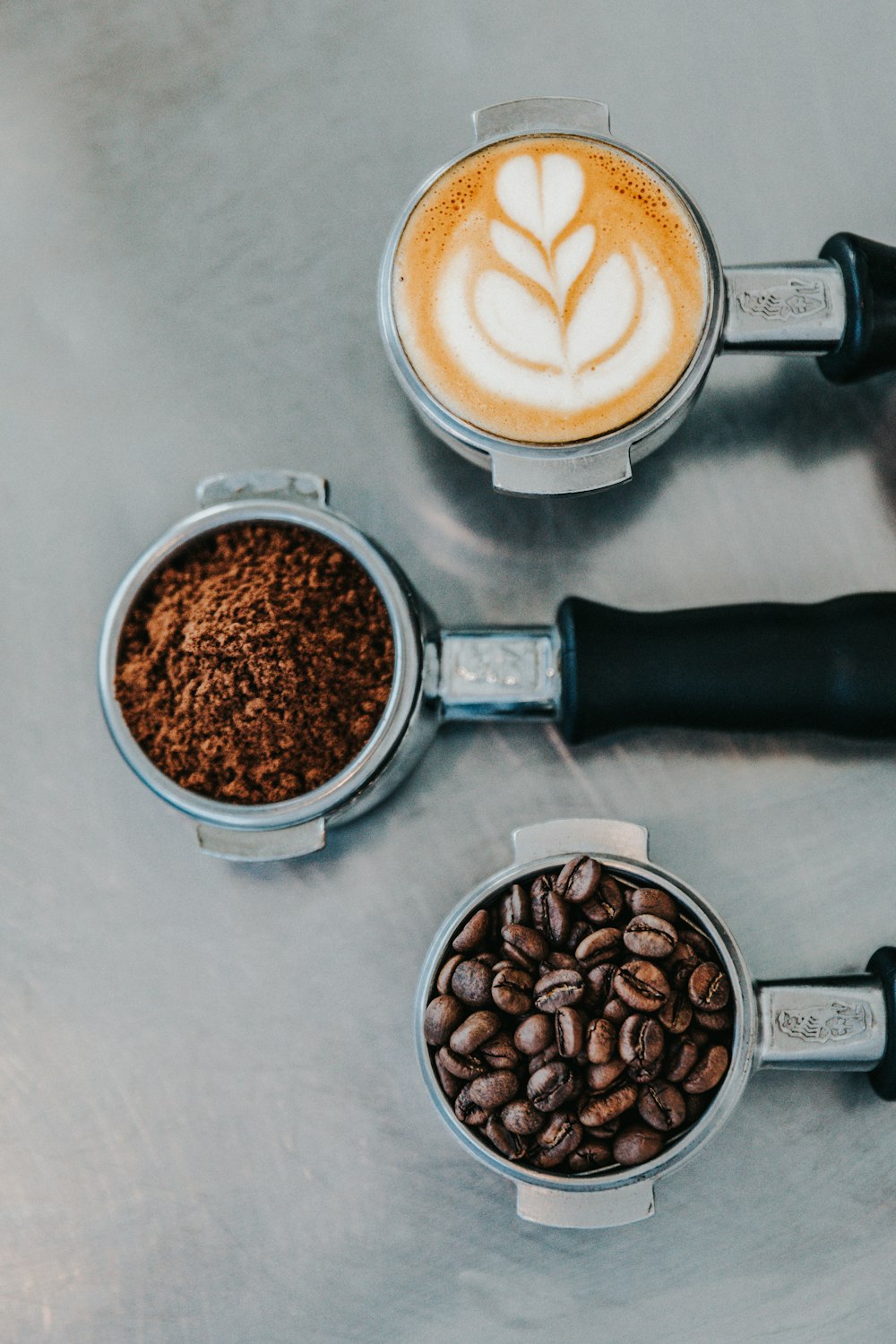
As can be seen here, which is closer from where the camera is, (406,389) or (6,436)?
(406,389)

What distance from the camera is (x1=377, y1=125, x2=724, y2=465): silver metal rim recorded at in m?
0.72

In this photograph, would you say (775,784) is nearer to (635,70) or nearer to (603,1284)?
(603,1284)

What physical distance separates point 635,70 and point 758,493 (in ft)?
1.16

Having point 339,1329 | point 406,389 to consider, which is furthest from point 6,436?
point 339,1329

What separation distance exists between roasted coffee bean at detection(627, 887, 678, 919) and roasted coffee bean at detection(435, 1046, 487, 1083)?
0.43 ft

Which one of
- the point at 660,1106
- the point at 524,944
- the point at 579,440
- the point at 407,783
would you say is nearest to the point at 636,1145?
the point at 660,1106

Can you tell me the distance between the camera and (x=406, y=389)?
0.75 metres

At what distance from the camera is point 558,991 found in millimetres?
664

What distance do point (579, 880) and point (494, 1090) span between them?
0.44ft

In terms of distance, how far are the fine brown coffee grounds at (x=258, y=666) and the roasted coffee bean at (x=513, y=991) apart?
17 cm

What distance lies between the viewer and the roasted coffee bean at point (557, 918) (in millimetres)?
681

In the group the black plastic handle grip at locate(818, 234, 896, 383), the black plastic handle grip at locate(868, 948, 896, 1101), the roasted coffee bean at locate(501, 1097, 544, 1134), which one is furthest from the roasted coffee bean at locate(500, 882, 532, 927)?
the black plastic handle grip at locate(818, 234, 896, 383)

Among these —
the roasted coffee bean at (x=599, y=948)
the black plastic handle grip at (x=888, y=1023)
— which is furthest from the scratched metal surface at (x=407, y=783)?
the roasted coffee bean at (x=599, y=948)

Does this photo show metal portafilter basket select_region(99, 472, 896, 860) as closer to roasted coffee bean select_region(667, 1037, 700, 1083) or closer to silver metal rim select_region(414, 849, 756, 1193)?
silver metal rim select_region(414, 849, 756, 1193)
